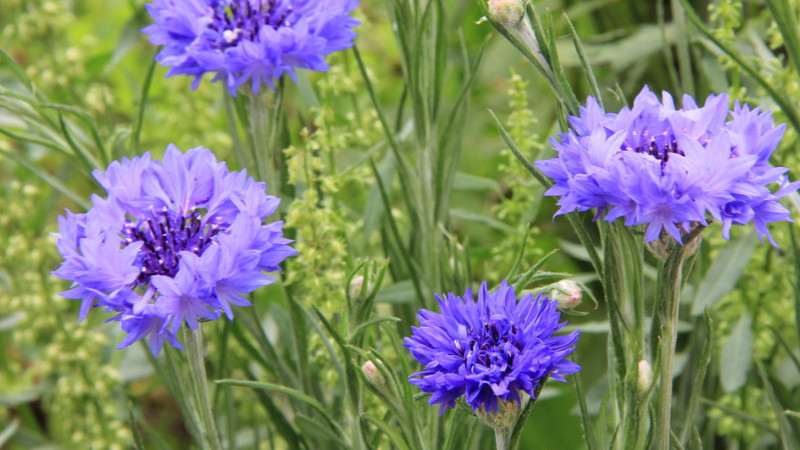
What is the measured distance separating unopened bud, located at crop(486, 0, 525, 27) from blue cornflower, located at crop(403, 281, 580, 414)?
5.6 inches

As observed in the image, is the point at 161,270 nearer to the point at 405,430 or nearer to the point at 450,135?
the point at 405,430

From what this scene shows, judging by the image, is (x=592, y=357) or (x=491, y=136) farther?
(x=491, y=136)

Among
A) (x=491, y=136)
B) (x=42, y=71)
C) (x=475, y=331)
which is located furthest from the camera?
(x=491, y=136)

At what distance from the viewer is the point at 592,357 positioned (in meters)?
1.02

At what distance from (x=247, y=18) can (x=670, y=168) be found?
1.05 feet

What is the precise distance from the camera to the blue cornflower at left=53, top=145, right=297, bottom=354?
0.45 meters

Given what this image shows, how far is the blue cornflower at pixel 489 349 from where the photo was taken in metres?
0.43

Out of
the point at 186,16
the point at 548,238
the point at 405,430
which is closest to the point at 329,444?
the point at 405,430

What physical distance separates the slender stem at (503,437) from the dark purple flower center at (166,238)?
0.57 feet

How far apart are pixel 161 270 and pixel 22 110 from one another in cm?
27

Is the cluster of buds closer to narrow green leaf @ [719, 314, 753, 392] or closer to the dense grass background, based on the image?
the dense grass background

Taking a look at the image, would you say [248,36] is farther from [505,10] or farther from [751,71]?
[751,71]

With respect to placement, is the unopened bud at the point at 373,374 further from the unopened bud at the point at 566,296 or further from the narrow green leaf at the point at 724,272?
the narrow green leaf at the point at 724,272

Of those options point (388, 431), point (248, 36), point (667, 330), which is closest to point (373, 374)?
point (388, 431)
